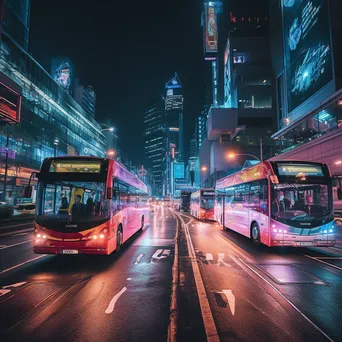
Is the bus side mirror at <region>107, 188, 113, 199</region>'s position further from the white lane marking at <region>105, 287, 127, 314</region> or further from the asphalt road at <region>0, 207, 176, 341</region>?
the white lane marking at <region>105, 287, 127, 314</region>

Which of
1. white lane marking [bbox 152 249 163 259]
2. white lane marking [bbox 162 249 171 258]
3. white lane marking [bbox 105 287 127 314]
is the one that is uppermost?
white lane marking [bbox 105 287 127 314]

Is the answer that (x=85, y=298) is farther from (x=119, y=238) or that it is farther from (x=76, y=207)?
(x=119, y=238)

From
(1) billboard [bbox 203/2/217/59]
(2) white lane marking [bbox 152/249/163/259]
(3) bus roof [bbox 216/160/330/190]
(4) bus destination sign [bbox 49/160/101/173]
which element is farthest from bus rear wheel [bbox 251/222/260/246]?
(1) billboard [bbox 203/2/217/59]

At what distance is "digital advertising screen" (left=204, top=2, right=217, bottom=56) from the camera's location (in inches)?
3996

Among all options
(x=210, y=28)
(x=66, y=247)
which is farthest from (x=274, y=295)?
(x=210, y=28)

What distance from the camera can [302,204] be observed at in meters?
10.5

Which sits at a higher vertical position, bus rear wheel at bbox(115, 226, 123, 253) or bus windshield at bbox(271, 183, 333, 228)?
bus windshield at bbox(271, 183, 333, 228)

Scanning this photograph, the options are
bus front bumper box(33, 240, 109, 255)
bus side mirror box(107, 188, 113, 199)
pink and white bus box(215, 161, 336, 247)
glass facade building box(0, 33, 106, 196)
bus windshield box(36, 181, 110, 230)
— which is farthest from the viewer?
glass facade building box(0, 33, 106, 196)

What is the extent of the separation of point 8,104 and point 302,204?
1370 inches

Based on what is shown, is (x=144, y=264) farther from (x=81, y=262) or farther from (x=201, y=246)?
(x=201, y=246)

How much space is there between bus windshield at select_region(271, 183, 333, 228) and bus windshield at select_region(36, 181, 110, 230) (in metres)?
6.51

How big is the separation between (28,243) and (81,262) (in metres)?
5.76

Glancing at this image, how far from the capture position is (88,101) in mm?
150125

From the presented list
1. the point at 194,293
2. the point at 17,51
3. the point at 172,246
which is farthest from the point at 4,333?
the point at 17,51
